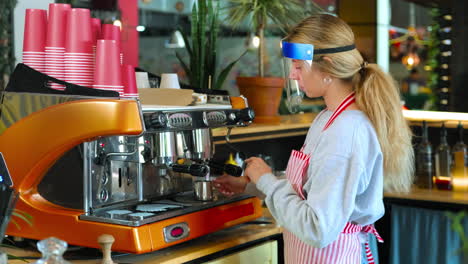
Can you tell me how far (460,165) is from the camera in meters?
3.89

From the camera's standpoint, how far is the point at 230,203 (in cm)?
248

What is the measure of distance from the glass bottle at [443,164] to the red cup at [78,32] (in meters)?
2.35

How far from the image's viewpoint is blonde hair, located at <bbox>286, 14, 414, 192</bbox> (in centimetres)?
208

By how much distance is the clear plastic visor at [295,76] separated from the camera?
210 cm

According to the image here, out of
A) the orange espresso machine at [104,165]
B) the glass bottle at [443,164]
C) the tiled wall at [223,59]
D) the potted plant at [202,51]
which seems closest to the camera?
the orange espresso machine at [104,165]

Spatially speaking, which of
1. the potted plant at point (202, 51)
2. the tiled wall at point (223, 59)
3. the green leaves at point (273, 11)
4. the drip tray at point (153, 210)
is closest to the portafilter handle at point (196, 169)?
the drip tray at point (153, 210)

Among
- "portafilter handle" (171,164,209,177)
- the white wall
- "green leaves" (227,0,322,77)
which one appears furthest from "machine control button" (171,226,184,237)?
"green leaves" (227,0,322,77)

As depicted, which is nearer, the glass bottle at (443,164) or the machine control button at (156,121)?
the machine control button at (156,121)

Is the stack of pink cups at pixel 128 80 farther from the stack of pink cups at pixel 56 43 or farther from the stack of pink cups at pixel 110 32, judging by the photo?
the stack of pink cups at pixel 56 43

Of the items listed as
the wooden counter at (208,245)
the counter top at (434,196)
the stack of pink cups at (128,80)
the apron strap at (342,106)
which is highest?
the stack of pink cups at (128,80)

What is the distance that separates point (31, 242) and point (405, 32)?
10.6 m

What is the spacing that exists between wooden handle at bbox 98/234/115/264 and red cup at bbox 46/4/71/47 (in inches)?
24.9

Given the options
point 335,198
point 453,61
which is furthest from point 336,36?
point 453,61

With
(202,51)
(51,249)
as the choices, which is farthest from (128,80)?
(202,51)
